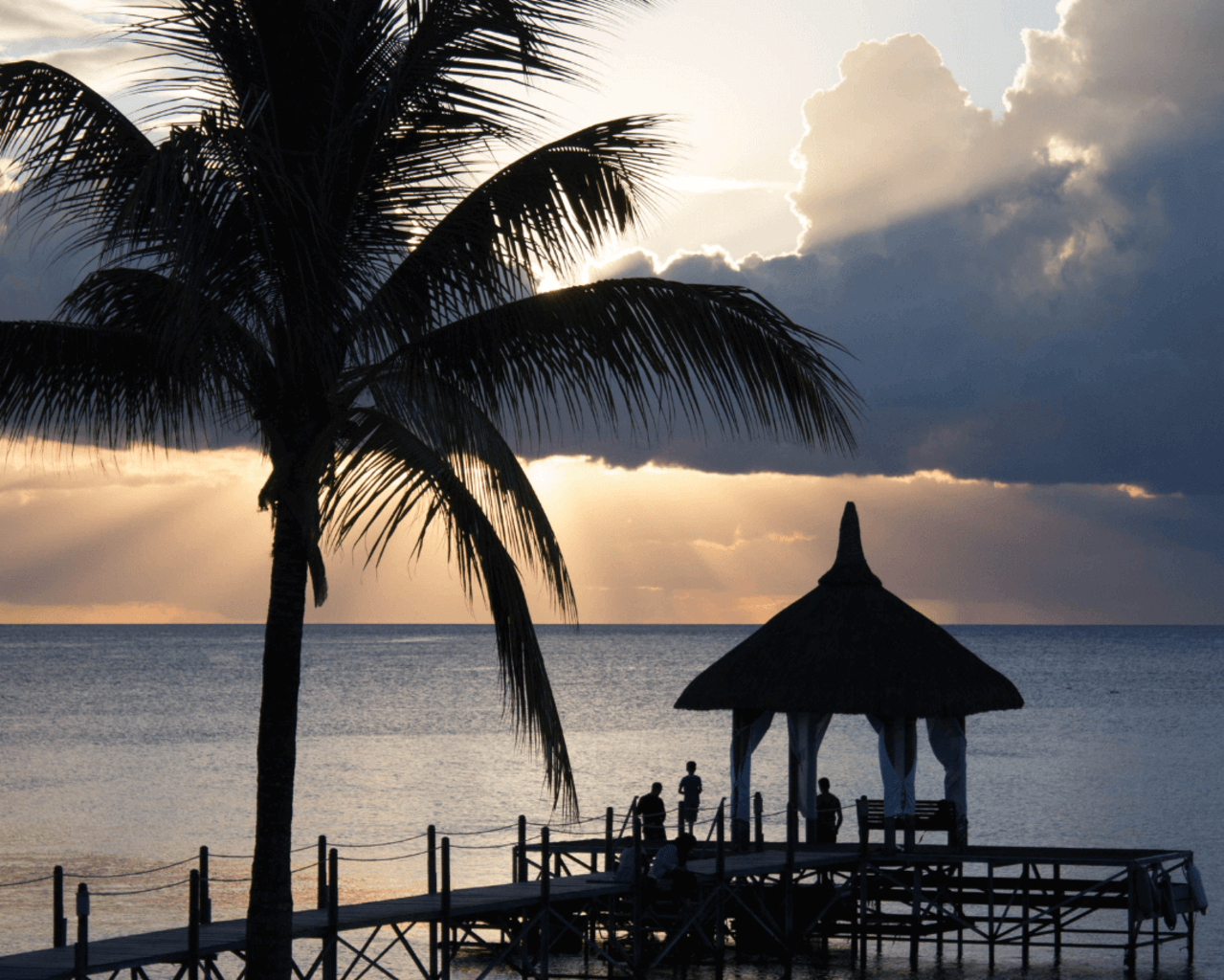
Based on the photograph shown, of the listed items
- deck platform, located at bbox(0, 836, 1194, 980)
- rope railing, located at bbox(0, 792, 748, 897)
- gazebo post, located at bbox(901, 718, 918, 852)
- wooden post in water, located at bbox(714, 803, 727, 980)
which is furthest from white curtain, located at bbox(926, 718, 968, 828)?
rope railing, located at bbox(0, 792, 748, 897)

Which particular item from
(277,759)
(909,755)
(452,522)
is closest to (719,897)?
(909,755)

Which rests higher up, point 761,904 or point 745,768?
point 745,768

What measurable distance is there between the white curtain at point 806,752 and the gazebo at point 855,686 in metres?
0.01

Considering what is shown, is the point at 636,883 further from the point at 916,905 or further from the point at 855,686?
the point at 916,905

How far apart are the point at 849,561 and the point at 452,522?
48.1ft

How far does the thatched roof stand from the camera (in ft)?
69.3

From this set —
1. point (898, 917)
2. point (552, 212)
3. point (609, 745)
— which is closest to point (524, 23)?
point (552, 212)

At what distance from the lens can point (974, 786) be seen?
55.0 m

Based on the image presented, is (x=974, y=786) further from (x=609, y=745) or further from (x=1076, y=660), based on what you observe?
(x=1076, y=660)

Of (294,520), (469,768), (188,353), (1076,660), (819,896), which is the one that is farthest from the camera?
(1076,660)

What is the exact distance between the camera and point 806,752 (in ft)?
71.6

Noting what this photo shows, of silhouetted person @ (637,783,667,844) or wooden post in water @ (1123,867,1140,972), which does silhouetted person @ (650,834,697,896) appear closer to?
silhouetted person @ (637,783,667,844)

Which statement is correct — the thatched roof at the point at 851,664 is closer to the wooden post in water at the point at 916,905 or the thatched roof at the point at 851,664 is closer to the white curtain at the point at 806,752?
the white curtain at the point at 806,752

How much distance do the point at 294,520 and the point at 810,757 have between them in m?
13.8
